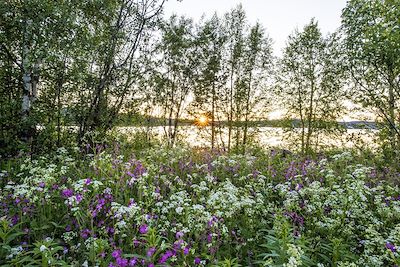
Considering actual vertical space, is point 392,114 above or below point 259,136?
above

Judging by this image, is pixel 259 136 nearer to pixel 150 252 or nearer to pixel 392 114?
pixel 392 114

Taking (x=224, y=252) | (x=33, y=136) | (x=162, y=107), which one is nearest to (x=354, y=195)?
(x=224, y=252)

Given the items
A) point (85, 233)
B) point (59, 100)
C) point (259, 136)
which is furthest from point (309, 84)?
point (85, 233)

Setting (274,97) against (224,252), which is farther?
(274,97)

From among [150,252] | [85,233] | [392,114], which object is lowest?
[85,233]

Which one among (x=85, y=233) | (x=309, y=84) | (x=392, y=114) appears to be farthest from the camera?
(x=309, y=84)

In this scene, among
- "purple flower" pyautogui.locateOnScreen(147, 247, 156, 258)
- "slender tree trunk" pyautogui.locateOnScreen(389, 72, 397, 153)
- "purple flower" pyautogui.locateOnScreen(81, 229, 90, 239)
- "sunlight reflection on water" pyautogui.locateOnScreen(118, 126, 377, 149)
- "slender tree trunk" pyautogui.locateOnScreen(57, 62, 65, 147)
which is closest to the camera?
"purple flower" pyautogui.locateOnScreen(147, 247, 156, 258)

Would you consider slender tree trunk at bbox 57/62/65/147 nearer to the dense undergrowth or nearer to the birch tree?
the dense undergrowth

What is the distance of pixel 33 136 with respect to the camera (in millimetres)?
11273

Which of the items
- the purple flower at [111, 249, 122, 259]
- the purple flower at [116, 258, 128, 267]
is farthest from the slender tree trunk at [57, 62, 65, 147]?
the purple flower at [116, 258, 128, 267]

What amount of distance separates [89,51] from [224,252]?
9.24 meters

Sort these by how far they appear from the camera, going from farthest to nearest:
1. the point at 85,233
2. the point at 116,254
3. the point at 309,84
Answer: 1. the point at 309,84
2. the point at 85,233
3. the point at 116,254

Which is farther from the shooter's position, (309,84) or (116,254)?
(309,84)

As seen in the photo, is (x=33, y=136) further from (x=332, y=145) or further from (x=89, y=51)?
(x=332, y=145)
